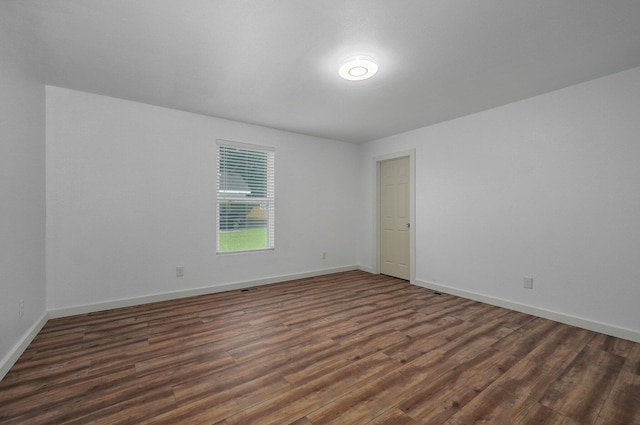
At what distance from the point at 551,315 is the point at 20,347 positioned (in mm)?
5211

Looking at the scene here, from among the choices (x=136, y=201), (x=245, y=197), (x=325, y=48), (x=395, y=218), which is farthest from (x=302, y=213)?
(x=325, y=48)

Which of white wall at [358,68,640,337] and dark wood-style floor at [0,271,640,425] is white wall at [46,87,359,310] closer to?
dark wood-style floor at [0,271,640,425]

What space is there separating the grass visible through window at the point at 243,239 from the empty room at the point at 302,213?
0.15ft

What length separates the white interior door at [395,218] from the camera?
496 cm

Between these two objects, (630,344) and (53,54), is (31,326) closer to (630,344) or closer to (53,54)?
(53,54)

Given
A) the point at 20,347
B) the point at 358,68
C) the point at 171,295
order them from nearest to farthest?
the point at 20,347, the point at 358,68, the point at 171,295

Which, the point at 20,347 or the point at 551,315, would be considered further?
the point at 551,315

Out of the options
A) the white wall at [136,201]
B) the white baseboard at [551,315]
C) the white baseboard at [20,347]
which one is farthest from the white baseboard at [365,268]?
the white baseboard at [20,347]

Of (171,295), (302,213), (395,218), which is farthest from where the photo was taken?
(395,218)

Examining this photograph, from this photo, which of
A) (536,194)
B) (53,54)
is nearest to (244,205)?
(53,54)

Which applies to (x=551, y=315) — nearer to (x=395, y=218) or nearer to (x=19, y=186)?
(x=395, y=218)

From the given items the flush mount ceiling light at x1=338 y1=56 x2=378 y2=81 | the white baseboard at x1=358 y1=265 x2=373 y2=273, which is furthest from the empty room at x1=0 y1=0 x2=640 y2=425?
the white baseboard at x1=358 y1=265 x2=373 y2=273

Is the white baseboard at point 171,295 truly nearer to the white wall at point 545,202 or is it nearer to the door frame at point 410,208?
the door frame at point 410,208

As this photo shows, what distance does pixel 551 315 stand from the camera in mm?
3164
